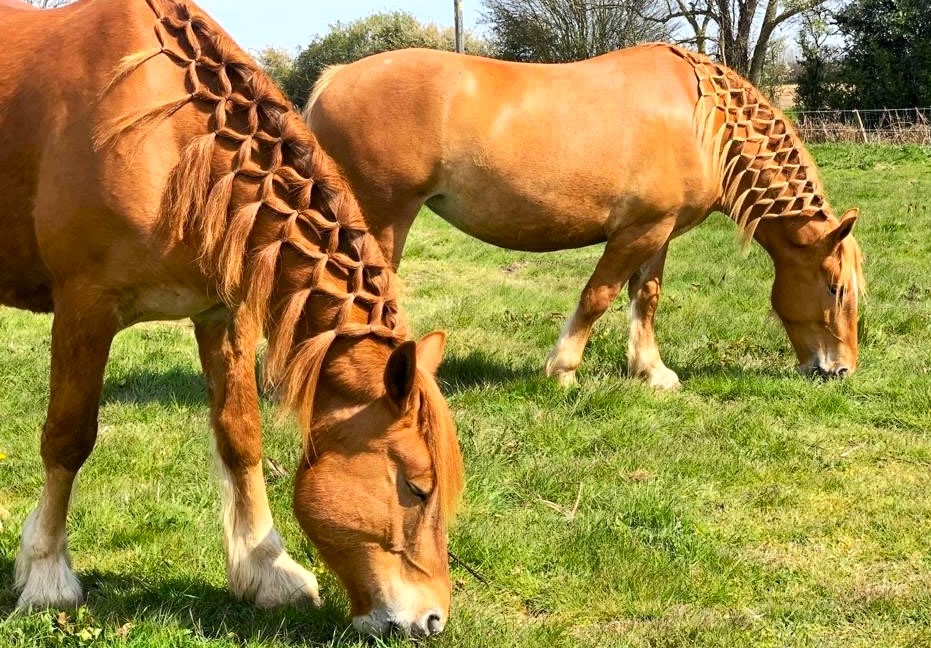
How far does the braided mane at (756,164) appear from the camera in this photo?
5809 mm

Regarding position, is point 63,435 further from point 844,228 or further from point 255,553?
point 844,228

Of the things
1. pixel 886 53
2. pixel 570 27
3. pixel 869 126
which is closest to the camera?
pixel 869 126

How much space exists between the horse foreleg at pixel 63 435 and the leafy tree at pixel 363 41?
3710 centimetres

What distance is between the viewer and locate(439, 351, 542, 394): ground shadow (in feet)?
18.5

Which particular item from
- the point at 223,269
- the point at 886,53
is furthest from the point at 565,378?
the point at 886,53

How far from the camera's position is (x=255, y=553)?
10.3 ft

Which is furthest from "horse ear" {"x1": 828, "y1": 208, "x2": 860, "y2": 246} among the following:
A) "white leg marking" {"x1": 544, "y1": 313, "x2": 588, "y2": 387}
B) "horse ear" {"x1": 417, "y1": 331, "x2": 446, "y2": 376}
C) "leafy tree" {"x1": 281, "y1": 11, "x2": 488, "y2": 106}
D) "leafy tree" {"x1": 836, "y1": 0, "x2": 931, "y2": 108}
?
"leafy tree" {"x1": 281, "y1": 11, "x2": 488, "y2": 106}

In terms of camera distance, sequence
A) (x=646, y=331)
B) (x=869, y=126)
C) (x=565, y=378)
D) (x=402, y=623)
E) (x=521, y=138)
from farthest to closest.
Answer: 1. (x=869, y=126)
2. (x=646, y=331)
3. (x=565, y=378)
4. (x=521, y=138)
5. (x=402, y=623)

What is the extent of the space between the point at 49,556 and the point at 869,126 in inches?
956

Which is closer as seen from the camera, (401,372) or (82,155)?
(401,372)

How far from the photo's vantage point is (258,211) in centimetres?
265

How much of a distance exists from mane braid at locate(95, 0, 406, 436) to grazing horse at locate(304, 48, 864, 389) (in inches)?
93.4

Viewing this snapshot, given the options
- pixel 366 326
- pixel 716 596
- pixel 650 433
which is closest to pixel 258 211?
pixel 366 326

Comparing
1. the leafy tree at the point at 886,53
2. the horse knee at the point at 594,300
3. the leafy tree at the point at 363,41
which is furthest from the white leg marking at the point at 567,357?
the leafy tree at the point at 363,41
